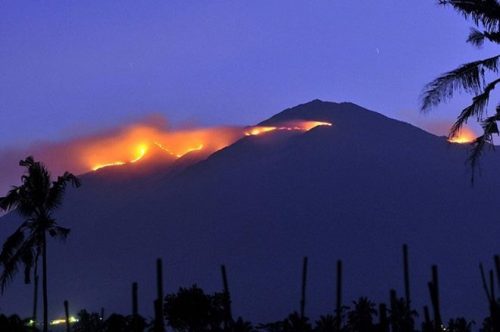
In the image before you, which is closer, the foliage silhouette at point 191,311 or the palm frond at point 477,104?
the palm frond at point 477,104

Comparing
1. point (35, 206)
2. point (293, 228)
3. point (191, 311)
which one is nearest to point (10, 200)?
point (35, 206)

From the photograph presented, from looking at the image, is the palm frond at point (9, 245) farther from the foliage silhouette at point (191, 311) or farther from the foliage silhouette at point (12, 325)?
the foliage silhouette at point (12, 325)

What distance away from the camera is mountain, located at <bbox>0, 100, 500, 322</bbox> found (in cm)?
13550

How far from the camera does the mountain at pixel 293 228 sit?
136m

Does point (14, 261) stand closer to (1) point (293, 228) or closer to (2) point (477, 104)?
(2) point (477, 104)

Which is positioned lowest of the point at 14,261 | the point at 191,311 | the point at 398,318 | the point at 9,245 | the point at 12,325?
the point at 12,325

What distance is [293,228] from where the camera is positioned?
15388 cm

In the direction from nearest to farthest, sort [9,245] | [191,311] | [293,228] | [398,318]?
1. [9,245]
2. [191,311]
3. [398,318]
4. [293,228]

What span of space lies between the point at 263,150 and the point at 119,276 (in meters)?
55.6

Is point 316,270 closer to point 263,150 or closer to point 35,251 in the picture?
point 263,150

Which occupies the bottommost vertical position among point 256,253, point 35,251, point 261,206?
point 35,251

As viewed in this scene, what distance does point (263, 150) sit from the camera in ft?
644

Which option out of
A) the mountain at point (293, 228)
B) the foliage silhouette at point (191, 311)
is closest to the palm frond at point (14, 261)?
the foliage silhouette at point (191, 311)

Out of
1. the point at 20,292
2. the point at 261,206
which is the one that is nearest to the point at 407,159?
the point at 261,206
